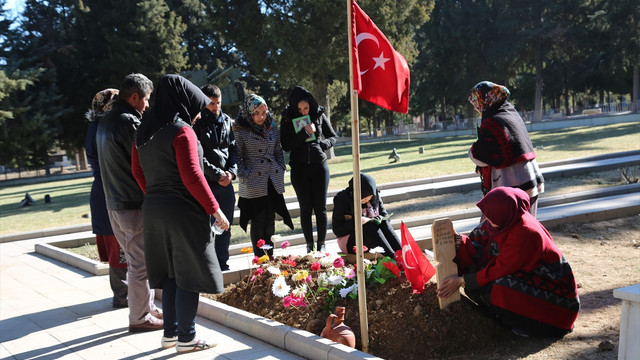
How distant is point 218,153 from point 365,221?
166 cm

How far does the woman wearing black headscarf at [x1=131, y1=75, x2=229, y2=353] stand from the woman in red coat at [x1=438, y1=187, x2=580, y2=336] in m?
1.83

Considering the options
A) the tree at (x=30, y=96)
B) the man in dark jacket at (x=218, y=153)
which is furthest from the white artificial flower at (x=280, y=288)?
the tree at (x=30, y=96)

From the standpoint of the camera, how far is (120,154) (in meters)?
4.92

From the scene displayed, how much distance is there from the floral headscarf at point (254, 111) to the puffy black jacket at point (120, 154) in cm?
156

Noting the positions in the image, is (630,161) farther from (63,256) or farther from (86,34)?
(86,34)

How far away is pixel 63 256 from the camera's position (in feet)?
27.9

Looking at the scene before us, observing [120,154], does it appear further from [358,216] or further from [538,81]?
[538,81]

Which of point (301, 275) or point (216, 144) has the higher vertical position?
point (216, 144)

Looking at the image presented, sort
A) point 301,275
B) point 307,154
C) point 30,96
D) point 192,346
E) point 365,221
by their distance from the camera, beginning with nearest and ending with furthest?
point 192,346
point 301,275
point 365,221
point 307,154
point 30,96

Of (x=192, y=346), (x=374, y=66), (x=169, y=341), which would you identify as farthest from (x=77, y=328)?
(x=374, y=66)

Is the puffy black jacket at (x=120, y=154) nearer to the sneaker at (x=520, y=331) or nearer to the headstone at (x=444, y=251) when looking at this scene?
the headstone at (x=444, y=251)

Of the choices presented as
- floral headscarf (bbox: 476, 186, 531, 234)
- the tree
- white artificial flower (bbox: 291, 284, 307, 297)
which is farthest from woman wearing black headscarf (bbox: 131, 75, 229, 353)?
the tree

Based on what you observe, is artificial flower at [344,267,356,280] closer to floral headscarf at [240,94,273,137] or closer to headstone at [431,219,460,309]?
headstone at [431,219,460,309]

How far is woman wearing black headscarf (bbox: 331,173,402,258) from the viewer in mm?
5719
